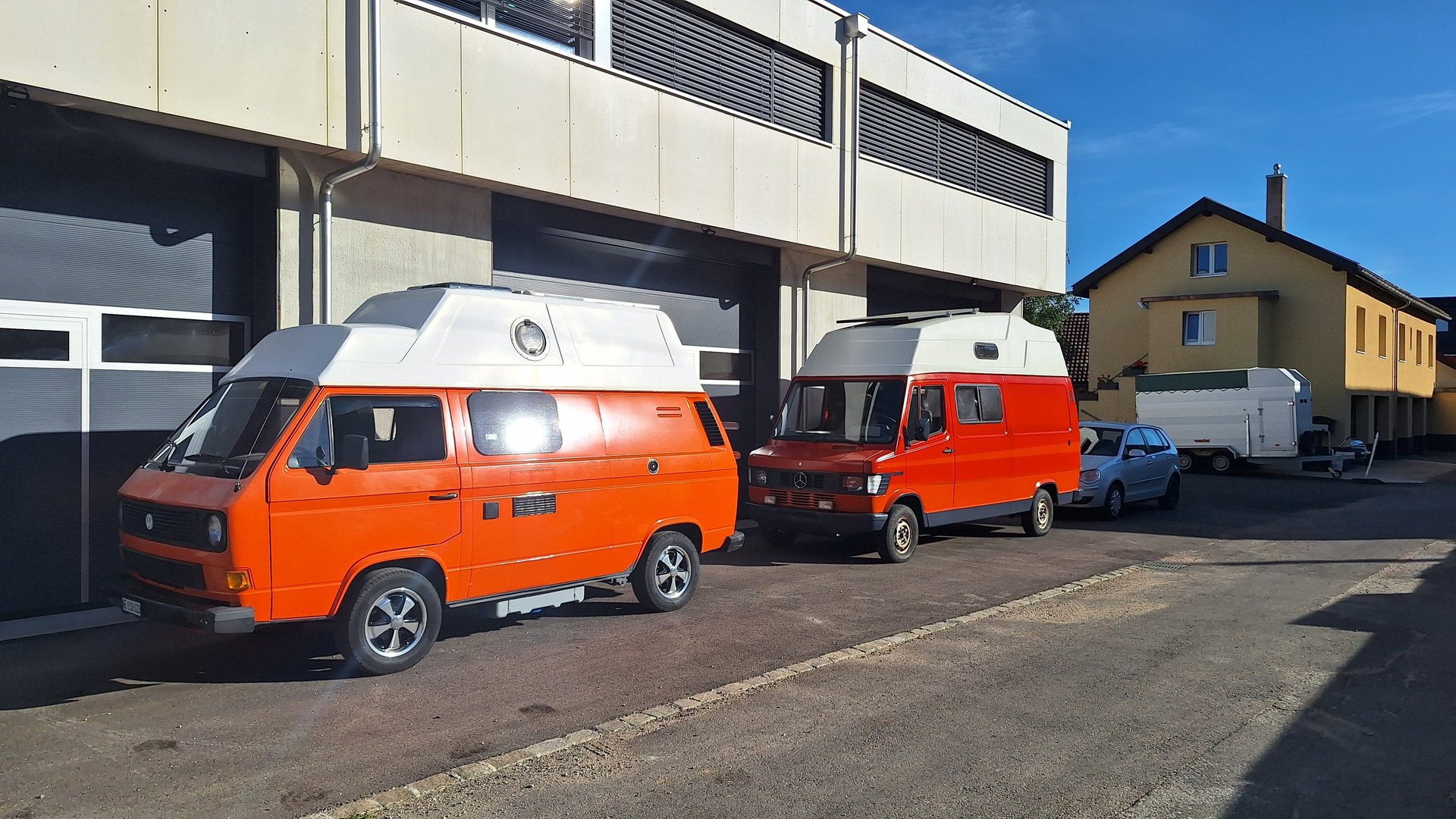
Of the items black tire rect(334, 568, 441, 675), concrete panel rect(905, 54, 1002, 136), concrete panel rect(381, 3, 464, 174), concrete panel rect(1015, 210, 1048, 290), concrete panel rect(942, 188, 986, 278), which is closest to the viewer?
black tire rect(334, 568, 441, 675)

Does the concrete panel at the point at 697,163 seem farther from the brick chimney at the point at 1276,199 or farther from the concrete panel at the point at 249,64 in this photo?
the brick chimney at the point at 1276,199

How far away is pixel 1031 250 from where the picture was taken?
20500 mm

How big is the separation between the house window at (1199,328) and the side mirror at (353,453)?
3257 centimetres

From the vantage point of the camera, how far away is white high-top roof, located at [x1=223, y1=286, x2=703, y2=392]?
6848mm

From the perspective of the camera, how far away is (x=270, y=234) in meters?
9.66

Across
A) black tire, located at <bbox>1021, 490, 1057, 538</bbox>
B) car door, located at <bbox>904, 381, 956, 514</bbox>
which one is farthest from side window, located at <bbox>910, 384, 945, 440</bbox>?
black tire, located at <bbox>1021, 490, 1057, 538</bbox>

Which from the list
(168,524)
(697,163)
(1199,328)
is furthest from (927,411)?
(1199,328)

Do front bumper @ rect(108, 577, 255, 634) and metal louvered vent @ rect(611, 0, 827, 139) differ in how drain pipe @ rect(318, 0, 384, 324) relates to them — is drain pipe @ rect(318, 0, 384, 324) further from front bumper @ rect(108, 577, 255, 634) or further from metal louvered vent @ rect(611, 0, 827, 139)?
front bumper @ rect(108, 577, 255, 634)

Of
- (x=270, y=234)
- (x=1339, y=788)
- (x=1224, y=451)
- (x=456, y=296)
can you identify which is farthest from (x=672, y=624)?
(x=1224, y=451)

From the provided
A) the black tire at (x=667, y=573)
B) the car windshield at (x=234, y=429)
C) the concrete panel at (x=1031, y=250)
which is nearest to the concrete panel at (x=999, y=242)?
the concrete panel at (x=1031, y=250)

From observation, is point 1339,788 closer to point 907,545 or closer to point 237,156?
point 907,545

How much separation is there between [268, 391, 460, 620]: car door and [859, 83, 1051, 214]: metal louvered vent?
1129 centimetres

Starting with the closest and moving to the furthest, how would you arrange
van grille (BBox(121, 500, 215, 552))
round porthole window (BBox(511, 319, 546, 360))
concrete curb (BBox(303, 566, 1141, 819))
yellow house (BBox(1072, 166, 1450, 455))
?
concrete curb (BBox(303, 566, 1141, 819)), van grille (BBox(121, 500, 215, 552)), round porthole window (BBox(511, 319, 546, 360)), yellow house (BBox(1072, 166, 1450, 455))

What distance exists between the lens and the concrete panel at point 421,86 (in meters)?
9.95
